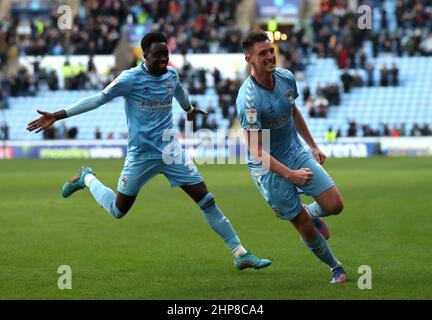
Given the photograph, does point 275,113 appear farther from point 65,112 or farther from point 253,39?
point 65,112

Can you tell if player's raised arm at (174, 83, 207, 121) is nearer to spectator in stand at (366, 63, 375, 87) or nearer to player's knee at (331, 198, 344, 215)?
player's knee at (331, 198, 344, 215)

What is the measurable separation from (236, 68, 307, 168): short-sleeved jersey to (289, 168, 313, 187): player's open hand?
0.65 metres

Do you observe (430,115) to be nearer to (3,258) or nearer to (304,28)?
(304,28)

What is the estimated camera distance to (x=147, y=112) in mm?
11312

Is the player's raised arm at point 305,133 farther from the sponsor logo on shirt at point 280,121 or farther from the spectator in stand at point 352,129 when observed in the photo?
the spectator in stand at point 352,129

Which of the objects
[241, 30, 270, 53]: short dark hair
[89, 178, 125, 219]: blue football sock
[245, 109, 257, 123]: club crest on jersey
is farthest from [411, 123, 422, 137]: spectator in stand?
[245, 109, 257, 123]: club crest on jersey

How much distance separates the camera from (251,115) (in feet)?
32.0

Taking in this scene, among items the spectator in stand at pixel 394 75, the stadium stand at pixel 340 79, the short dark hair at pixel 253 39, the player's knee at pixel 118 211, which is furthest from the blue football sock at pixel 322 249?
the spectator in stand at pixel 394 75

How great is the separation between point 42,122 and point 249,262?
2767mm

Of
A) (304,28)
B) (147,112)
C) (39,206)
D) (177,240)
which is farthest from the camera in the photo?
(304,28)

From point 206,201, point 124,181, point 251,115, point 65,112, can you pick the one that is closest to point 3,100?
point 124,181

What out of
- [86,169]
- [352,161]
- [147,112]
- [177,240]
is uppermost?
[147,112]
